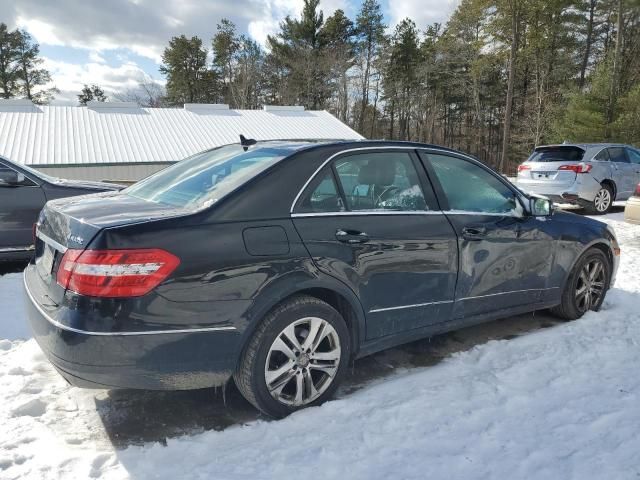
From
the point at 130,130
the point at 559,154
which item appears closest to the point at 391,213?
the point at 559,154

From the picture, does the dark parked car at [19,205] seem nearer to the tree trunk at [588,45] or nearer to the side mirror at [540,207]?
the side mirror at [540,207]

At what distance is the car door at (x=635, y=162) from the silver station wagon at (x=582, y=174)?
2cm

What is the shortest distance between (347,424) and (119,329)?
1.33 metres

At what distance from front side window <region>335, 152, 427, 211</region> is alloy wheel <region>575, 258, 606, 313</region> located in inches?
81.1

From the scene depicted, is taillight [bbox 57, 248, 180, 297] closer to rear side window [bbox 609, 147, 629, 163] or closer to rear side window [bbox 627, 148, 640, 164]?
rear side window [bbox 609, 147, 629, 163]

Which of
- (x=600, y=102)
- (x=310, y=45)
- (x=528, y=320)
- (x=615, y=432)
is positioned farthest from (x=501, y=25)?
(x=615, y=432)

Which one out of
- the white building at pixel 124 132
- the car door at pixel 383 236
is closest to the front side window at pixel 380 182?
the car door at pixel 383 236

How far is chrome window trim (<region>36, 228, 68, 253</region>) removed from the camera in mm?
2527

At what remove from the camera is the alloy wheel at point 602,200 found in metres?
10.9

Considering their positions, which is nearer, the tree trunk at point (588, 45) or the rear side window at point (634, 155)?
the rear side window at point (634, 155)

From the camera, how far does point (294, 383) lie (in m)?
2.82

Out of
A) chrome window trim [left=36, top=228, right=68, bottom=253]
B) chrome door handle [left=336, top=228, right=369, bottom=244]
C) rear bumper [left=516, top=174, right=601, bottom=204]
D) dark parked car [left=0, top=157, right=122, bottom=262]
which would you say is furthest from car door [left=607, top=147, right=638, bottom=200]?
chrome window trim [left=36, top=228, right=68, bottom=253]

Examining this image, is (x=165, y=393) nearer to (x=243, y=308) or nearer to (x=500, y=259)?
(x=243, y=308)

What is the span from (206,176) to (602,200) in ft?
34.8
